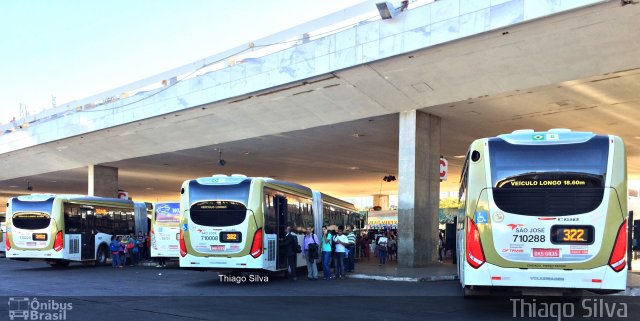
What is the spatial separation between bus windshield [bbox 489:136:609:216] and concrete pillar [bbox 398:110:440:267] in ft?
38.3

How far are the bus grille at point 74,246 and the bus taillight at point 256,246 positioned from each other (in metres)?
11.2

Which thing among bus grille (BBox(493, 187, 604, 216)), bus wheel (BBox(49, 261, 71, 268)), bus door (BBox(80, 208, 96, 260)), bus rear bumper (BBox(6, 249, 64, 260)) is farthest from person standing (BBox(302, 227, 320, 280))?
bus wheel (BBox(49, 261, 71, 268))

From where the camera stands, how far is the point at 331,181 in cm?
5019

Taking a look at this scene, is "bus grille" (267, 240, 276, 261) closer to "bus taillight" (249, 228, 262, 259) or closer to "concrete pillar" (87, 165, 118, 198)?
"bus taillight" (249, 228, 262, 259)

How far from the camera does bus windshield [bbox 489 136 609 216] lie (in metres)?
10.2

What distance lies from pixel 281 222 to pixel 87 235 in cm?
1112

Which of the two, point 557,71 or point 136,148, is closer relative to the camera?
point 557,71

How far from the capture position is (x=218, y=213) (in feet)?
55.3

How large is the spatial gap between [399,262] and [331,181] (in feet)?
92.1

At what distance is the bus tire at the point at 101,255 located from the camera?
26517mm

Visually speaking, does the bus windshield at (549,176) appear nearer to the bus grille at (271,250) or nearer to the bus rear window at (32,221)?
the bus grille at (271,250)

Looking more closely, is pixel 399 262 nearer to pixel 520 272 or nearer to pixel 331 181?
pixel 520 272

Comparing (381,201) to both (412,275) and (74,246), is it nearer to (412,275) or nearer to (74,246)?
(74,246)

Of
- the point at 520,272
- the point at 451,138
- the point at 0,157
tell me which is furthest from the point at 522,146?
the point at 0,157
